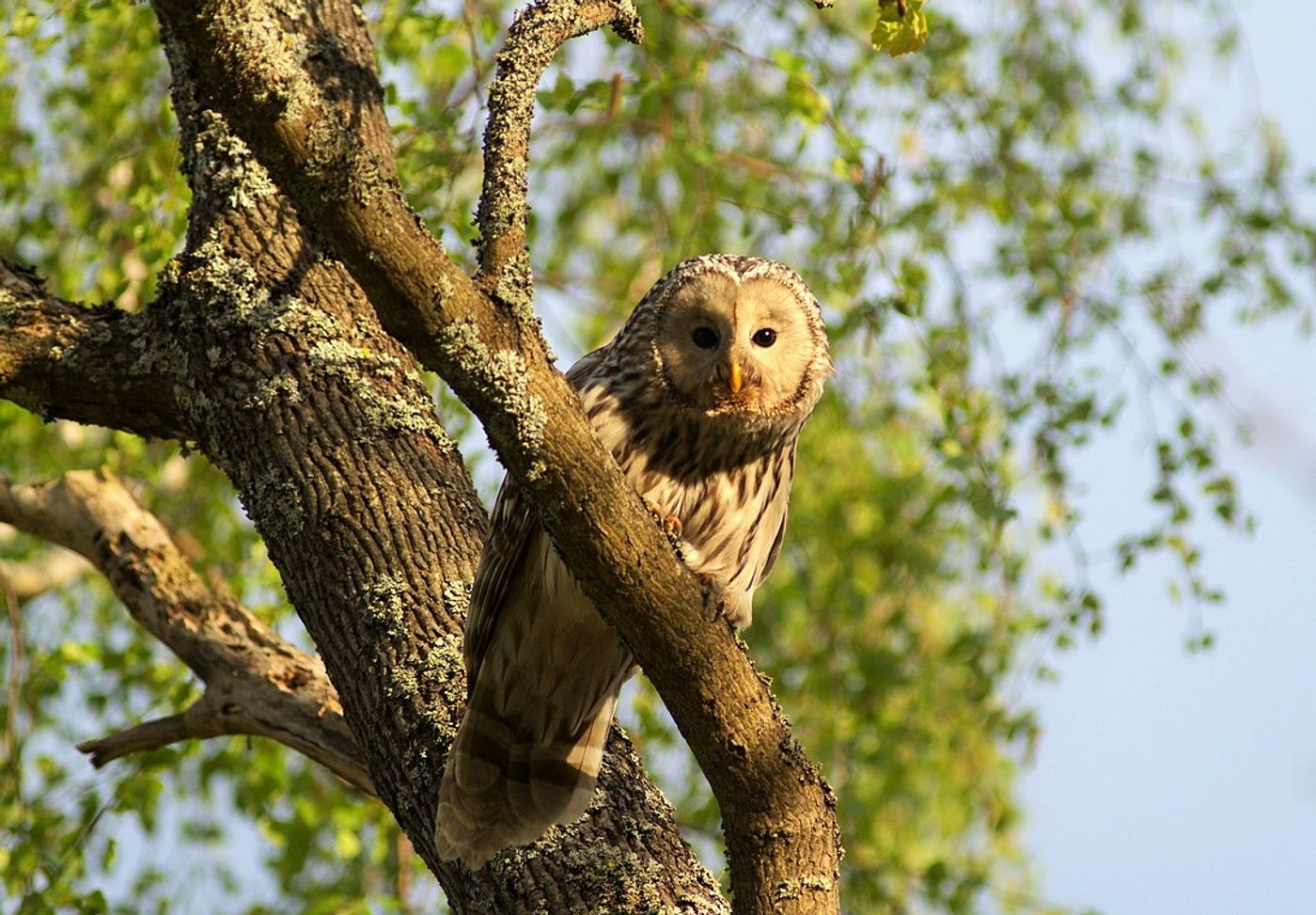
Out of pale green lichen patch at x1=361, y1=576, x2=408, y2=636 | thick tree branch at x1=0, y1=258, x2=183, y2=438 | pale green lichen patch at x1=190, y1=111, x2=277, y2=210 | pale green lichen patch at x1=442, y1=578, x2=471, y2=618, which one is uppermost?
pale green lichen patch at x1=190, y1=111, x2=277, y2=210

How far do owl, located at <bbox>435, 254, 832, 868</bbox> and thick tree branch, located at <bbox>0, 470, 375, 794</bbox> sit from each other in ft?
1.08

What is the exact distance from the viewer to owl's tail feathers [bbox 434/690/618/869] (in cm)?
220

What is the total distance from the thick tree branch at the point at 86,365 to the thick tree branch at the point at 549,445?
104 cm

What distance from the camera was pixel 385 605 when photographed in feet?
7.49

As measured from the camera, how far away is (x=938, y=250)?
162 inches

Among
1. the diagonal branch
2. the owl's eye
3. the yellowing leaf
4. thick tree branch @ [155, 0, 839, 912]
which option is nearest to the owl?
the owl's eye

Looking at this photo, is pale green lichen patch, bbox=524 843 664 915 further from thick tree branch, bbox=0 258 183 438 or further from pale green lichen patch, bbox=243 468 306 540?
thick tree branch, bbox=0 258 183 438

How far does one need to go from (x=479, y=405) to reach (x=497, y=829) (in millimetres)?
822

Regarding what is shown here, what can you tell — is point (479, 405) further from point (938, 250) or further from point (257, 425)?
point (938, 250)

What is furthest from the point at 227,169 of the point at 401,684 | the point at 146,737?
the point at 146,737

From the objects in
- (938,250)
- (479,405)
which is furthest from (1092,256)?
(479,405)

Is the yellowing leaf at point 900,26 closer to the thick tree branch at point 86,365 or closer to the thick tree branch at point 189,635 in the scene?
the thick tree branch at point 86,365

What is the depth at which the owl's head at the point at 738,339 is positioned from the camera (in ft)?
8.29

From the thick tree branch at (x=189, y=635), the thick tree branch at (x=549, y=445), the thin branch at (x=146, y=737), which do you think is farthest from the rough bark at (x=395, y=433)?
the thin branch at (x=146, y=737)
